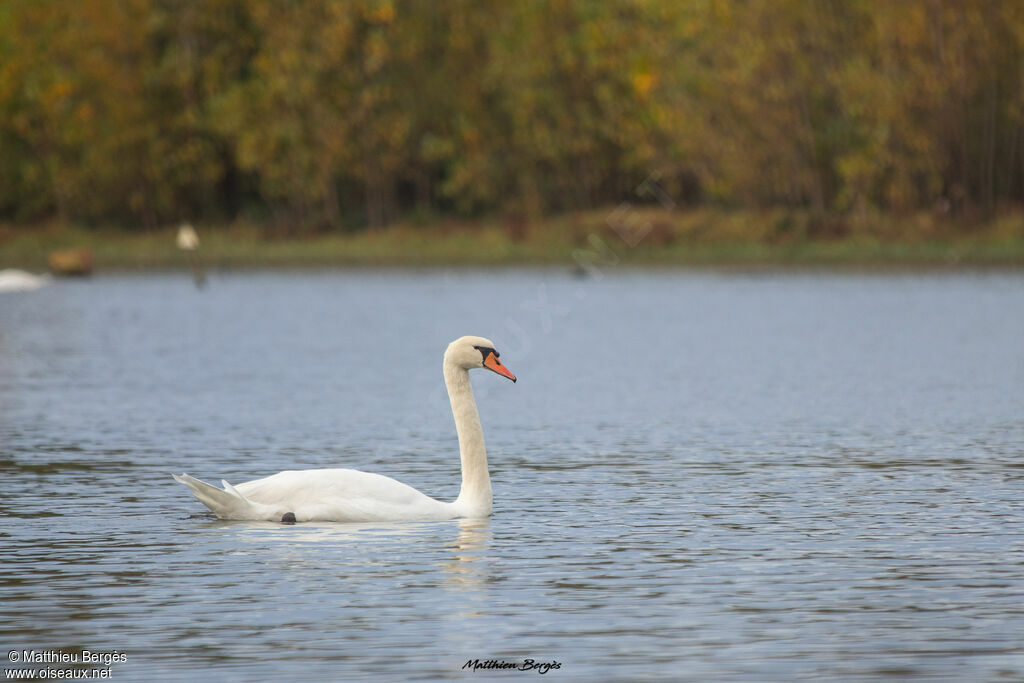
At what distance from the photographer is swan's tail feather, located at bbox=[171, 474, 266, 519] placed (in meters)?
15.1

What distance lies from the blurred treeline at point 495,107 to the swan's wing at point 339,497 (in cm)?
5621

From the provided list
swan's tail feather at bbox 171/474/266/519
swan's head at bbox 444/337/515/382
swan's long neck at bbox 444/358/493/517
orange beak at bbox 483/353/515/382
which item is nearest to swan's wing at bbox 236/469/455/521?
swan's tail feather at bbox 171/474/266/519

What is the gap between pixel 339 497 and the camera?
1556 cm

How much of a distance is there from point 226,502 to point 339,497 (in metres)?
0.84

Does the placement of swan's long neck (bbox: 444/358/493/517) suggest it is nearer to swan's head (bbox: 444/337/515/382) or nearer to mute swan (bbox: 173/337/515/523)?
mute swan (bbox: 173/337/515/523)

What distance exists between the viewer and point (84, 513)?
16.6 m

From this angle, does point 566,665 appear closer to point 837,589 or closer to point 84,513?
point 837,589

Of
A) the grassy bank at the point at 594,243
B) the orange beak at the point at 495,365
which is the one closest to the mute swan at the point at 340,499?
the orange beak at the point at 495,365

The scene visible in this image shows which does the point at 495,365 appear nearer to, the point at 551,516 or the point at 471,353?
the point at 471,353

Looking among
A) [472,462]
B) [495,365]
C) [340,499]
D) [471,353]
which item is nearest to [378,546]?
[340,499]

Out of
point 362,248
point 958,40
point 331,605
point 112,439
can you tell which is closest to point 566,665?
point 331,605

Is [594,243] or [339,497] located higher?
[339,497]

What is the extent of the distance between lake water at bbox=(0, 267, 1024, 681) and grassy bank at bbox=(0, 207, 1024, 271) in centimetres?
3044

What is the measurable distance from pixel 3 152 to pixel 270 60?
1431 cm
